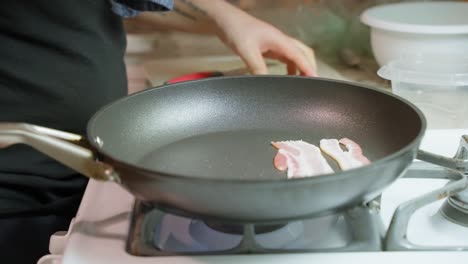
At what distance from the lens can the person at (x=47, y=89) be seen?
2.40 feet

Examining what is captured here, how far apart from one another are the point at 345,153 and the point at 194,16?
1.45ft

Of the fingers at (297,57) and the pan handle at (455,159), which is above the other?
the pan handle at (455,159)

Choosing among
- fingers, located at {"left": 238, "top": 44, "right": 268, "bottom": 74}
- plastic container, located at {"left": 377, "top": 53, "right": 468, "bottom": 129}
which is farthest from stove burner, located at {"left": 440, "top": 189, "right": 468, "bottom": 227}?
fingers, located at {"left": 238, "top": 44, "right": 268, "bottom": 74}


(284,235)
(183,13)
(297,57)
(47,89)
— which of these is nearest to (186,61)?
(183,13)

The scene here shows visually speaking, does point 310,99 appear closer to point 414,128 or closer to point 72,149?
point 414,128

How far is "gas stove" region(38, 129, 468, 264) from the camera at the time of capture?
0.50 m

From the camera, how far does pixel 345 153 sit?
0.61 meters

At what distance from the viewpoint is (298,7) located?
1188mm

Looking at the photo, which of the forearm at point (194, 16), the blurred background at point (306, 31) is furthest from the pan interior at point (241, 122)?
the blurred background at point (306, 31)

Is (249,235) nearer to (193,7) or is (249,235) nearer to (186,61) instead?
(193,7)

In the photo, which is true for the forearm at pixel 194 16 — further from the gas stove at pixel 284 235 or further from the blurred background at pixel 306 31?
the gas stove at pixel 284 235

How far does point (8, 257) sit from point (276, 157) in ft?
1.17

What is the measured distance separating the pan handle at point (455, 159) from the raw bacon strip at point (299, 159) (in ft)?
0.33

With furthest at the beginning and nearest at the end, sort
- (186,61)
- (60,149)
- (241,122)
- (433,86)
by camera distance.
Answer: (186,61)
(433,86)
(241,122)
(60,149)
